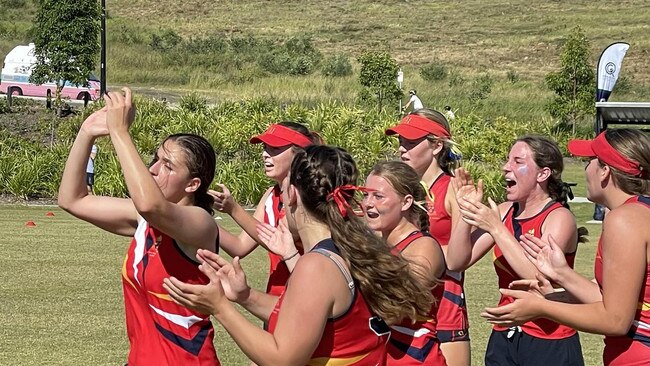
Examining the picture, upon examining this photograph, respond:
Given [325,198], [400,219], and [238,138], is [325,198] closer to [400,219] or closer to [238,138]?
[400,219]

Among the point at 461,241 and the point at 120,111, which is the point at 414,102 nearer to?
the point at 461,241

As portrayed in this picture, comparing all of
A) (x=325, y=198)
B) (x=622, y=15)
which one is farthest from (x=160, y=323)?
(x=622, y=15)

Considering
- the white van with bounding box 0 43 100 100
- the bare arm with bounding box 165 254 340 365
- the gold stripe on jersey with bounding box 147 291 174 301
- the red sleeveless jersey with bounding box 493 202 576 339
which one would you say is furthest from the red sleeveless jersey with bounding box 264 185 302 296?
the white van with bounding box 0 43 100 100

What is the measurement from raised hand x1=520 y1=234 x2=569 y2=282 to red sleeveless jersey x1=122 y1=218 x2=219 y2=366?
1.39 m

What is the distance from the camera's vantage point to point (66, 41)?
36.9 m

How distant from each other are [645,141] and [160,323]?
85.0 inches

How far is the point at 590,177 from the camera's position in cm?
457

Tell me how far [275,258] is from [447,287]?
1.04 m

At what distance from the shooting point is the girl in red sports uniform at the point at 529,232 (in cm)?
564

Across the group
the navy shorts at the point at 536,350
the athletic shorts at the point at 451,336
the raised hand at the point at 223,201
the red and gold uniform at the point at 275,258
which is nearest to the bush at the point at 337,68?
the red and gold uniform at the point at 275,258

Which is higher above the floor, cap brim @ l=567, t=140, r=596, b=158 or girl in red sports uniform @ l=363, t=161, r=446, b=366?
cap brim @ l=567, t=140, r=596, b=158

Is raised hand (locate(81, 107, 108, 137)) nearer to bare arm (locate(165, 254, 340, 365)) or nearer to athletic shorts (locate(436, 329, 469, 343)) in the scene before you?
bare arm (locate(165, 254, 340, 365))

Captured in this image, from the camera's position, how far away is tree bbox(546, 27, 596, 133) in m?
36.0

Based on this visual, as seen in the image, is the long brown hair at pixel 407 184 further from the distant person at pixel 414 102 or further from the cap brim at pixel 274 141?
the distant person at pixel 414 102
